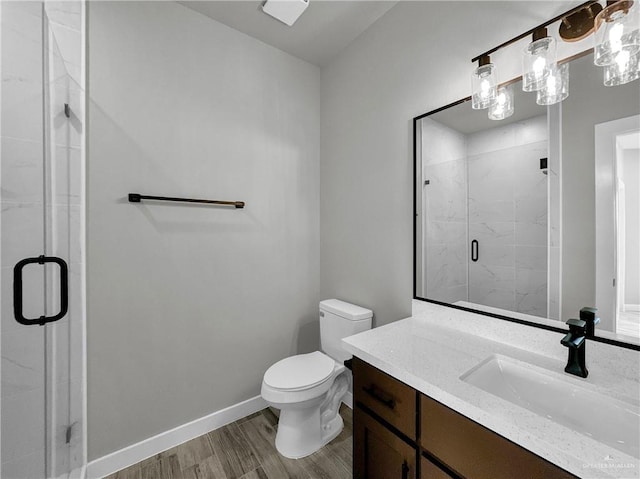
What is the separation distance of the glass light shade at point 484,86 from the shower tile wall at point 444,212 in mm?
173

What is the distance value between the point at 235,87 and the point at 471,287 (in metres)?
1.89

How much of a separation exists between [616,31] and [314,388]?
189cm

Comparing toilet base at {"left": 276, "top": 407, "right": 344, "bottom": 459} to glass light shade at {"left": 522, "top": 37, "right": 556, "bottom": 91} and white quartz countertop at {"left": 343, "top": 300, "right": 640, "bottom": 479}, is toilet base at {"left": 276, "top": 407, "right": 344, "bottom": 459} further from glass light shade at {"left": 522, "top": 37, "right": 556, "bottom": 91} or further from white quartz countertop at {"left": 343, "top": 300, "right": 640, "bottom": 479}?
glass light shade at {"left": 522, "top": 37, "right": 556, "bottom": 91}

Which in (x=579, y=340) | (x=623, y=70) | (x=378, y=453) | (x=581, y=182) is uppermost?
(x=623, y=70)

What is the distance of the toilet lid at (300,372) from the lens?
5.13ft

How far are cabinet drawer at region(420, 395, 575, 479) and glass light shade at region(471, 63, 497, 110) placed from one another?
123cm

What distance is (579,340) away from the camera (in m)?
0.92

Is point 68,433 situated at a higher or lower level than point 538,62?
lower

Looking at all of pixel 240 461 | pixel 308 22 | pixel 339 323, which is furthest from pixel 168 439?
pixel 308 22

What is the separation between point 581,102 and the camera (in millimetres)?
1045

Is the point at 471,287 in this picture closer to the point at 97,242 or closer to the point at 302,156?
the point at 302,156

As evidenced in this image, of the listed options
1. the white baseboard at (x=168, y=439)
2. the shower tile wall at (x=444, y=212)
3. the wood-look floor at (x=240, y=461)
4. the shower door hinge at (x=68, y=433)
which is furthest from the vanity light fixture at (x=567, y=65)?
the shower door hinge at (x=68, y=433)

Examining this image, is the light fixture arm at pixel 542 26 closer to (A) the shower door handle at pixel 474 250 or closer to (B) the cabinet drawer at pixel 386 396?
(A) the shower door handle at pixel 474 250

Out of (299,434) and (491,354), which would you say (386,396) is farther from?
(299,434)
